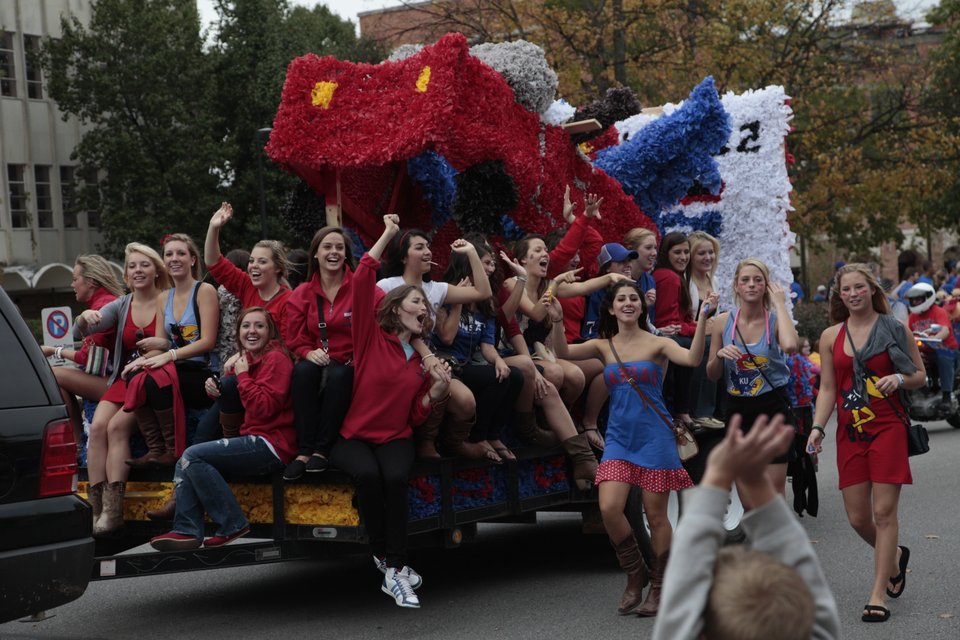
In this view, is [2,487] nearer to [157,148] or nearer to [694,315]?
[694,315]

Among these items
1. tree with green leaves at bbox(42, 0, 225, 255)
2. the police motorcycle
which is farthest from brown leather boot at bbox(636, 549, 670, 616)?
tree with green leaves at bbox(42, 0, 225, 255)

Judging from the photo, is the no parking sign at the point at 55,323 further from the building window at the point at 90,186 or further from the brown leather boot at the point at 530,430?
the building window at the point at 90,186

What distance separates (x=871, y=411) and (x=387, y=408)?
8.14ft

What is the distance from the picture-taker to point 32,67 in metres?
36.6

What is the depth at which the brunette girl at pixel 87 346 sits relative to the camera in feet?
24.5

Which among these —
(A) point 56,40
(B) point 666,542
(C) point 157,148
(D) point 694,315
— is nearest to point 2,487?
(B) point 666,542

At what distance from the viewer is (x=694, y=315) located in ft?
29.6

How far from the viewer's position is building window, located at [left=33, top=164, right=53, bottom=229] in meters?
37.5

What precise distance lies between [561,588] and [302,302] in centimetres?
230

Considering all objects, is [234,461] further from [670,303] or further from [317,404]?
[670,303]

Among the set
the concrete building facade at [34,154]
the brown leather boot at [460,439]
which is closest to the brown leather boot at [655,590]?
the brown leather boot at [460,439]

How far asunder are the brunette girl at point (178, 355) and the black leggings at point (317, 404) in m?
0.73

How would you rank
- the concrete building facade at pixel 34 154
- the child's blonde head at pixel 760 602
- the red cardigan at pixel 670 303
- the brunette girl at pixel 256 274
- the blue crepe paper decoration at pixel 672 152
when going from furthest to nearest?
the concrete building facade at pixel 34 154, the blue crepe paper decoration at pixel 672 152, the red cardigan at pixel 670 303, the brunette girl at pixel 256 274, the child's blonde head at pixel 760 602

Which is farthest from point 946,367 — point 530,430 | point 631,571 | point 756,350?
point 631,571
